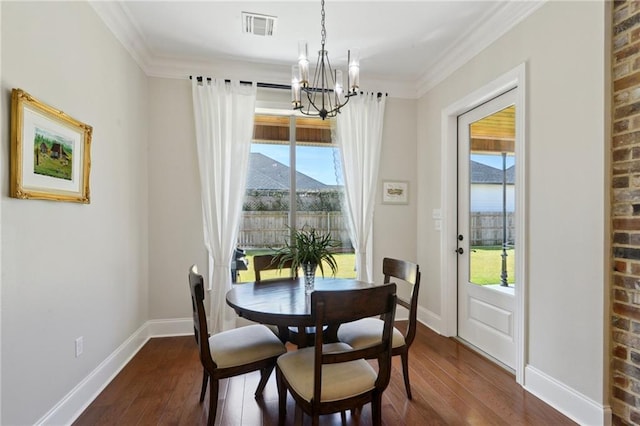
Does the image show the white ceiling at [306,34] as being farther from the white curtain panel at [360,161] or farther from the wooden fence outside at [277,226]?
the wooden fence outside at [277,226]

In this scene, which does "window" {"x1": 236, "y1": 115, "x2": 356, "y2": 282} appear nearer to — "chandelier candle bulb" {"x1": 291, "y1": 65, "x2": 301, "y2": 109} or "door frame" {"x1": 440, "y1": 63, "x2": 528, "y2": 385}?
"door frame" {"x1": 440, "y1": 63, "x2": 528, "y2": 385}

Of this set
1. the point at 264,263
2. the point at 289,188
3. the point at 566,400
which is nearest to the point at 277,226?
the point at 289,188

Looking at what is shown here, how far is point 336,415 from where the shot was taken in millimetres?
2047

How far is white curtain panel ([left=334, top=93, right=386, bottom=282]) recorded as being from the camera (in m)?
3.60

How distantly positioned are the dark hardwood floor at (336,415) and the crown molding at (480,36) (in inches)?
106

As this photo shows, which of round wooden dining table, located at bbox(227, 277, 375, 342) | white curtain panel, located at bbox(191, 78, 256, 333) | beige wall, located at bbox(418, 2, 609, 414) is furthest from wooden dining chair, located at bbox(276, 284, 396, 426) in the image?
white curtain panel, located at bbox(191, 78, 256, 333)

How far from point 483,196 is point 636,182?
130 centimetres

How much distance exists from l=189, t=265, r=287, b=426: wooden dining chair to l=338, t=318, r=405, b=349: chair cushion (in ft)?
1.57

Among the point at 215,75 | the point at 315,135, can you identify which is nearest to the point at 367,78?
the point at 315,135

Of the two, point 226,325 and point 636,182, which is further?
point 226,325

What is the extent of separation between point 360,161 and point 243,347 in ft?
7.67

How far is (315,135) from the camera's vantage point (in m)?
3.79

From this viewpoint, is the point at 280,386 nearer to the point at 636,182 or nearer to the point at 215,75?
the point at 636,182

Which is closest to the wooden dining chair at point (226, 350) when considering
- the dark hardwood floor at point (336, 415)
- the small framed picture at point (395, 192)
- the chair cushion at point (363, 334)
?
the dark hardwood floor at point (336, 415)
